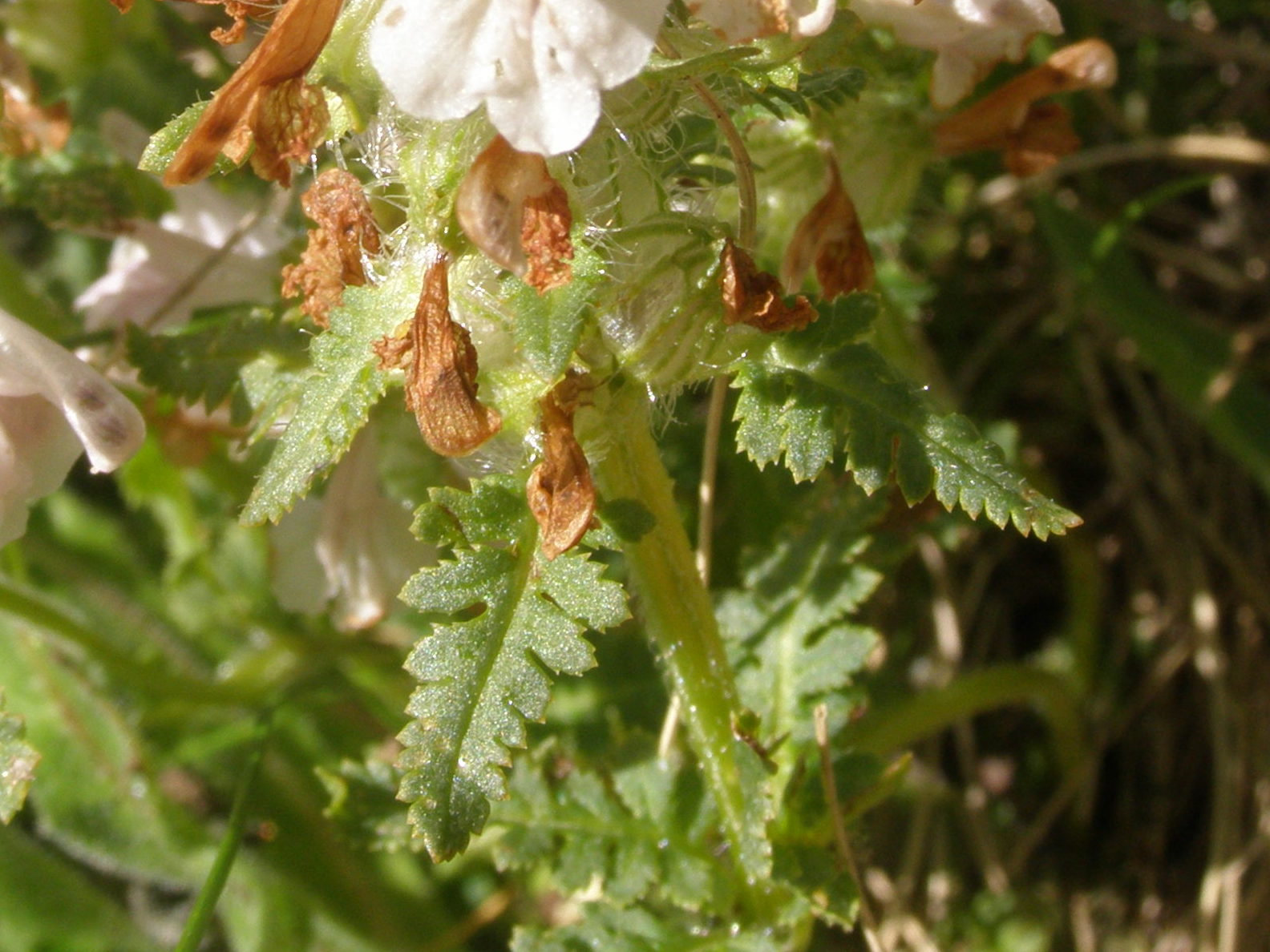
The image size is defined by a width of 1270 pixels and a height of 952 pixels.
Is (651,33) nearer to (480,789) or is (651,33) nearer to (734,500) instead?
(480,789)

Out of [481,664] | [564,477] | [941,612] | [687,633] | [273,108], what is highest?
[273,108]

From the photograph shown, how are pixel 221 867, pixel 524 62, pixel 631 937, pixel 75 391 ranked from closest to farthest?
pixel 524 62, pixel 75 391, pixel 631 937, pixel 221 867

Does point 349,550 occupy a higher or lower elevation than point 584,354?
lower

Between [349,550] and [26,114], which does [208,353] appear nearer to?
[349,550]

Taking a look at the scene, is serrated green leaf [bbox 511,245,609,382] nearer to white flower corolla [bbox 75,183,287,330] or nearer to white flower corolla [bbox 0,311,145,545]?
white flower corolla [bbox 0,311,145,545]

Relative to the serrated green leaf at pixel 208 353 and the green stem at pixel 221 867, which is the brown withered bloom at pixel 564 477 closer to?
the serrated green leaf at pixel 208 353

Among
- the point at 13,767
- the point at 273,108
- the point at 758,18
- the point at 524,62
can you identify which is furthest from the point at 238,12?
the point at 13,767

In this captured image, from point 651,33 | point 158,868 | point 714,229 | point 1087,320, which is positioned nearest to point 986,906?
point 1087,320

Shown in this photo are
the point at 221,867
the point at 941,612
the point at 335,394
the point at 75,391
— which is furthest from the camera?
the point at 941,612
